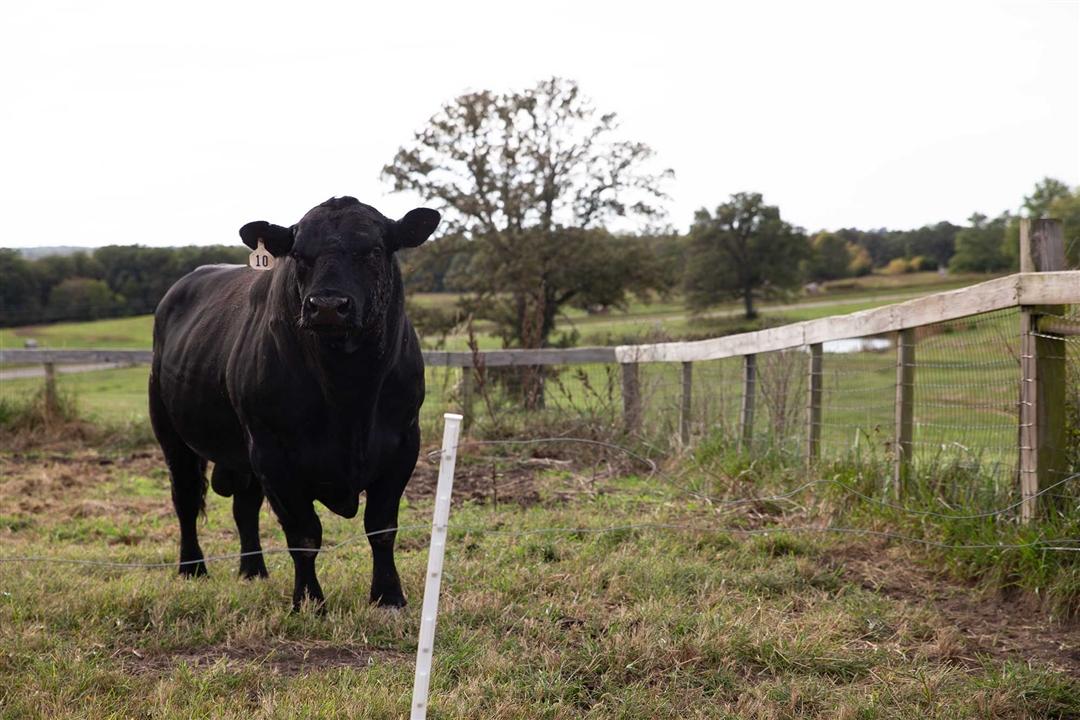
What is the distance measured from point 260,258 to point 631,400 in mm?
5926

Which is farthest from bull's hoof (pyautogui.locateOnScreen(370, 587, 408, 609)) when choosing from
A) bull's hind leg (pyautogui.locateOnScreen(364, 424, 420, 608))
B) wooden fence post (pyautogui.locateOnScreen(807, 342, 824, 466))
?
wooden fence post (pyautogui.locateOnScreen(807, 342, 824, 466))

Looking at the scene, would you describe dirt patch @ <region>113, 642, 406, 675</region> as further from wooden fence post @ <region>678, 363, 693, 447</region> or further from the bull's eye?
wooden fence post @ <region>678, 363, 693, 447</region>

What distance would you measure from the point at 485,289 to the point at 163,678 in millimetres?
23672

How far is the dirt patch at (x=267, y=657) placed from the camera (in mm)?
4359

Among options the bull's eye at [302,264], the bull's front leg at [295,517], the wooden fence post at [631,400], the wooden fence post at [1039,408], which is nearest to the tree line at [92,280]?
the wooden fence post at [631,400]

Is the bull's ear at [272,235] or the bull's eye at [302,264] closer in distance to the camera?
the bull's eye at [302,264]

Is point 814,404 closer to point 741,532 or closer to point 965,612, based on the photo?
point 741,532

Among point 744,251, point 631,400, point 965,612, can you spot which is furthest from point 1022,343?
point 744,251

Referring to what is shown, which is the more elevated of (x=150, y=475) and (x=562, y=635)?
(x=562, y=635)

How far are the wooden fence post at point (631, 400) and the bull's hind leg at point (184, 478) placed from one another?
4.70 m

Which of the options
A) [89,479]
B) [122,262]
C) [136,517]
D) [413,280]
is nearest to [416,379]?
[136,517]

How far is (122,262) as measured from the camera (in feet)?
81.1

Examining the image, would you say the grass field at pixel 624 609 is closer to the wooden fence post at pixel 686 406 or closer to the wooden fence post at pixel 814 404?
the wooden fence post at pixel 814 404

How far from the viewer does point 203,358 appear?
20.4ft
